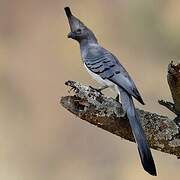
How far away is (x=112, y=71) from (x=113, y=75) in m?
0.02

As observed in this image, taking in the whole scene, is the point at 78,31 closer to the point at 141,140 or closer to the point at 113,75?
the point at 113,75

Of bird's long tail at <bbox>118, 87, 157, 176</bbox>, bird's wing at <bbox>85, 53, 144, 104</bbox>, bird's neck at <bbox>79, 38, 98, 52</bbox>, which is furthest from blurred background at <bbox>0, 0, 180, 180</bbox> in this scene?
bird's long tail at <bbox>118, 87, 157, 176</bbox>

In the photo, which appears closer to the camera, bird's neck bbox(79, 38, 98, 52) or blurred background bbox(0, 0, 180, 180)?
bird's neck bbox(79, 38, 98, 52)

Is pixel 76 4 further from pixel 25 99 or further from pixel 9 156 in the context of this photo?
pixel 9 156

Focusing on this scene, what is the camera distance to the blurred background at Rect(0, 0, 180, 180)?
543 cm

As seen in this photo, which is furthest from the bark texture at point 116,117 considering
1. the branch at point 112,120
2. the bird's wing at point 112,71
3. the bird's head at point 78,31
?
the bird's head at point 78,31

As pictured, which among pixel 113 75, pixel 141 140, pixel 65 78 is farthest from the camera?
pixel 65 78

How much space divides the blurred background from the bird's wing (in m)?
2.68

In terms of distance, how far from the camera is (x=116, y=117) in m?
2.05

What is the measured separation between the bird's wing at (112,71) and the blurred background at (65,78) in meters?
2.68

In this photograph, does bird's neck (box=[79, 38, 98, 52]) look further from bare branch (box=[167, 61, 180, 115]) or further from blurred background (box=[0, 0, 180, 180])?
blurred background (box=[0, 0, 180, 180])

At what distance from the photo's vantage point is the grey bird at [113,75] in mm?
1985

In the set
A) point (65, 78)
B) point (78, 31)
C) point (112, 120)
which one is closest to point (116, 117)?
point (112, 120)

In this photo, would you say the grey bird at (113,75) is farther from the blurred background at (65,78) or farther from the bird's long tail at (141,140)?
the blurred background at (65,78)
